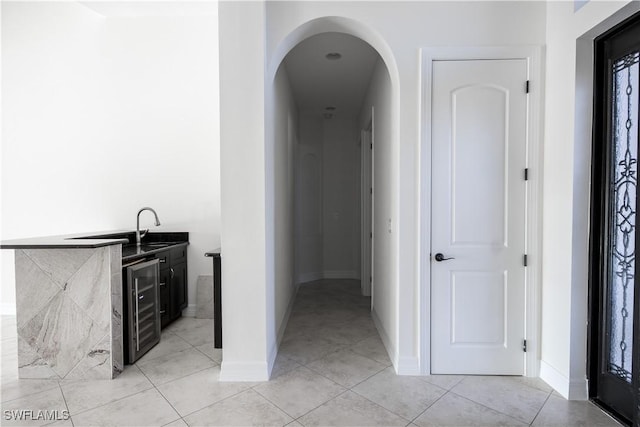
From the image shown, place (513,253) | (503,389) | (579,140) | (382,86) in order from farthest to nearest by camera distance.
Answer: (382,86)
(513,253)
(503,389)
(579,140)

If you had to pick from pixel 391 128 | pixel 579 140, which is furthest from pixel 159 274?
pixel 579 140

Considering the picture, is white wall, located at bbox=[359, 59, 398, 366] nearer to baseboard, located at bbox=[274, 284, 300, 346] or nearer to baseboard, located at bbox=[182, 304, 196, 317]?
baseboard, located at bbox=[274, 284, 300, 346]

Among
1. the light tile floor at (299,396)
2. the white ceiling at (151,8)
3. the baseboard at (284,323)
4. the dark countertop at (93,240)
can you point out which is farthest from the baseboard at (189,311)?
the white ceiling at (151,8)

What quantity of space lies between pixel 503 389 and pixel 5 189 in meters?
5.69

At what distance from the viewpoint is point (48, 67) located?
A: 13.2 ft

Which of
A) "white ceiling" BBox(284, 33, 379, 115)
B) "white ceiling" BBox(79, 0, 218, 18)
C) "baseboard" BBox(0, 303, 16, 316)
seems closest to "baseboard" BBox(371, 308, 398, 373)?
"white ceiling" BBox(284, 33, 379, 115)

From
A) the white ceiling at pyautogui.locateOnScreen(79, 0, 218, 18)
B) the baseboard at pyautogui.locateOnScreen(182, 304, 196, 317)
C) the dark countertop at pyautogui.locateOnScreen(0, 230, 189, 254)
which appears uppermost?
the white ceiling at pyautogui.locateOnScreen(79, 0, 218, 18)

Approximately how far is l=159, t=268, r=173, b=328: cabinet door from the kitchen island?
3.35 ft

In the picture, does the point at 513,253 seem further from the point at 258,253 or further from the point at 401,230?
the point at 258,253

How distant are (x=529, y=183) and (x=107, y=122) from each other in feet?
14.9

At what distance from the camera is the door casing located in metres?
2.40

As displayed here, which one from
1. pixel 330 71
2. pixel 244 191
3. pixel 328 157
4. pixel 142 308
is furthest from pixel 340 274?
pixel 244 191

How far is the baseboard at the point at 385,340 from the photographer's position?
261 cm

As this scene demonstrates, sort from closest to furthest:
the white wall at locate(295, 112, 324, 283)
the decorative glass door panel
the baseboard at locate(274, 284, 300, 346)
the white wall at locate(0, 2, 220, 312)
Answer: the decorative glass door panel < the baseboard at locate(274, 284, 300, 346) < the white wall at locate(0, 2, 220, 312) < the white wall at locate(295, 112, 324, 283)
